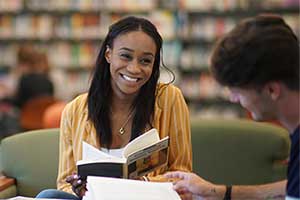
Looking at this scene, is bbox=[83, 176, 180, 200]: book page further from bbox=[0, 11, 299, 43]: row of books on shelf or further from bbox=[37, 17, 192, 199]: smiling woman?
bbox=[0, 11, 299, 43]: row of books on shelf

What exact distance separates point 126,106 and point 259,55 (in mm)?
1080

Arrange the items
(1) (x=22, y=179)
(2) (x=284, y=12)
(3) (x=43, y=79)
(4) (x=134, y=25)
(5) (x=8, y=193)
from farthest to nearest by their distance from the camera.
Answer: (2) (x=284, y=12) → (3) (x=43, y=79) → (1) (x=22, y=179) → (5) (x=8, y=193) → (4) (x=134, y=25)

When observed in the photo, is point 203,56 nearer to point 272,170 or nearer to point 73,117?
point 272,170

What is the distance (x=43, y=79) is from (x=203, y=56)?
1.70 metres

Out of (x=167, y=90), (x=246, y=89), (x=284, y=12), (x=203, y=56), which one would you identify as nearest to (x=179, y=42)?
(x=203, y=56)

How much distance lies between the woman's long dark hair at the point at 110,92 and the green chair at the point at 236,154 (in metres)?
0.61

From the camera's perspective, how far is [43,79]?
5.05 meters

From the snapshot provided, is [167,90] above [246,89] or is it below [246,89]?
below

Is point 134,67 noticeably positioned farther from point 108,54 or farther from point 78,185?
point 78,185

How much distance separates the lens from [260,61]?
136 centimetres

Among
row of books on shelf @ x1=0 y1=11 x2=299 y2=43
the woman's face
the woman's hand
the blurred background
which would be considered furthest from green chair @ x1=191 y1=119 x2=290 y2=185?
row of books on shelf @ x1=0 y1=11 x2=299 y2=43

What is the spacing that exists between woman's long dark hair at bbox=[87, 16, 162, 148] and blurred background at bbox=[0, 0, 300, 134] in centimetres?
310

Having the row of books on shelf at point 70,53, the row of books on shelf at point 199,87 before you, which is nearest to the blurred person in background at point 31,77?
the row of books on shelf at point 70,53

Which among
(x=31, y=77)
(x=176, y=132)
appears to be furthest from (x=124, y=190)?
(x=31, y=77)
